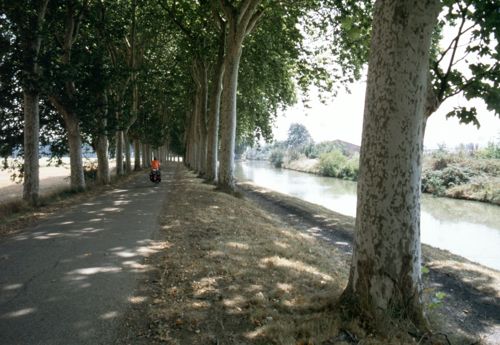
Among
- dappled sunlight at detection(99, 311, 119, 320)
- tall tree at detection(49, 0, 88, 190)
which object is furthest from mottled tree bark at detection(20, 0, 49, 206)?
dappled sunlight at detection(99, 311, 119, 320)

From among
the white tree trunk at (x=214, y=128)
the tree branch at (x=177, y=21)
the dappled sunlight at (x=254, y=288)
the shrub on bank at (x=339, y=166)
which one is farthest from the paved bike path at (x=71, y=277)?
the shrub on bank at (x=339, y=166)

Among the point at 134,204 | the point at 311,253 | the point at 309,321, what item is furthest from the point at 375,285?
the point at 134,204

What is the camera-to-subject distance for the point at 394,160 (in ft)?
15.0

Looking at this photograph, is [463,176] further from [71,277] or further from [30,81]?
[71,277]

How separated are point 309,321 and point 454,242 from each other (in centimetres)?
1526

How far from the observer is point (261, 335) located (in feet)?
14.9

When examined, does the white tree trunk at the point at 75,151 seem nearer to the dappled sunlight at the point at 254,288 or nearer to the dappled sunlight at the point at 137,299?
the dappled sunlight at the point at 137,299

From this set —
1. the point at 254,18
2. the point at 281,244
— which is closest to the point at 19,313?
the point at 281,244

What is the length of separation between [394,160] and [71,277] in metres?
4.83

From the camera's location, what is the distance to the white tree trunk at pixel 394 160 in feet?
14.8

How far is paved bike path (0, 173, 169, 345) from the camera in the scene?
4480 mm

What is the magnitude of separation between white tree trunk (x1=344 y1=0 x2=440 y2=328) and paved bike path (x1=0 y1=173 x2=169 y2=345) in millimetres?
3038

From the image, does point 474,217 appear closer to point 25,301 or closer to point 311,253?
point 311,253

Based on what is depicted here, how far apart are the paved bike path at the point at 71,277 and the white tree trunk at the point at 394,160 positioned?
3.04 meters
